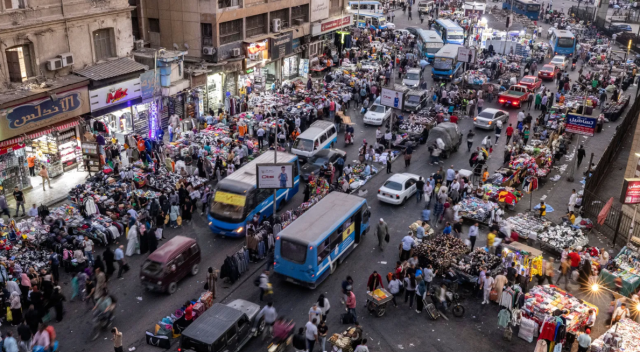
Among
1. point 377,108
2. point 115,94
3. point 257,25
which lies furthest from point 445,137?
point 115,94

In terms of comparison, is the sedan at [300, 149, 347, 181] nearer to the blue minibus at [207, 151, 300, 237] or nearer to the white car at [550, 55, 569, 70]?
the blue minibus at [207, 151, 300, 237]

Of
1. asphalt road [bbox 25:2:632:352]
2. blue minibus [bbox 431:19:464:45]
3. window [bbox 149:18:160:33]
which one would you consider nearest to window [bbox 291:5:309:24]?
window [bbox 149:18:160:33]

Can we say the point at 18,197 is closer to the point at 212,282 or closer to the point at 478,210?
the point at 212,282

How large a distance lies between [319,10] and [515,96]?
1955 cm

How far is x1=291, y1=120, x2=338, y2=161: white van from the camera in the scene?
3372cm

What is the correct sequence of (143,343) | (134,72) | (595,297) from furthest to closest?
(134,72) → (595,297) → (143,343)

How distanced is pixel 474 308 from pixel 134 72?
896 inches

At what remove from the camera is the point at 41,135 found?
2852cm

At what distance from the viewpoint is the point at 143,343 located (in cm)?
1944

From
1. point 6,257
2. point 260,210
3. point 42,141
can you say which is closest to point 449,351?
point 260,210

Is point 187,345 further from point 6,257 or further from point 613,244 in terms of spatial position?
point 613,244

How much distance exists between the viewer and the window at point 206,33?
40375mm

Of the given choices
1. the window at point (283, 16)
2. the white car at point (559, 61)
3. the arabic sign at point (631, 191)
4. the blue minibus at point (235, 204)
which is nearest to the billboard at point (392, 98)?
the window at point (283, 16)

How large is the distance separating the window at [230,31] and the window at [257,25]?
1356 mm
